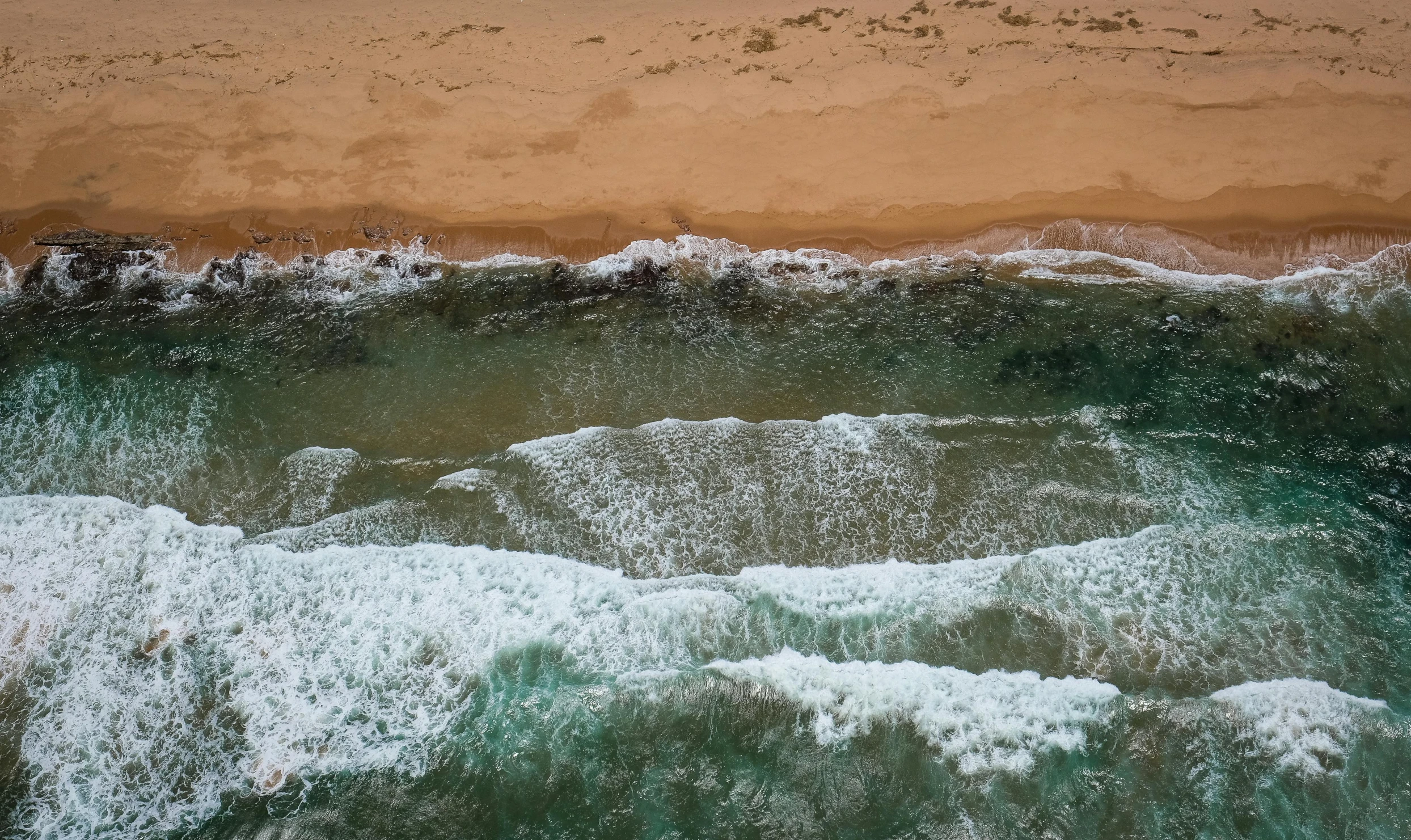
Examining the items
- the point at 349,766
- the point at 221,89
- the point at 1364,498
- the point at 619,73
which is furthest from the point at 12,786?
the point at 1364,498

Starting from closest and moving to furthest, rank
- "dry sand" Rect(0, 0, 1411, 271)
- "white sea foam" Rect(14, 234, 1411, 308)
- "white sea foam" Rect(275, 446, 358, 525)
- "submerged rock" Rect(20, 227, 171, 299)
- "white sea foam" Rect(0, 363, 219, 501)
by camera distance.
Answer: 1. "white sea foam" Rect(275, 446, 358, 525)
2. "white sea foam" Rect(0, 363, 219, 501)
3. "white sea foam" Rect(14, 234, 1411, 308)
4. "dry sand" Rect(0, 0, 1411, 271)
5. "submerged rock" Rect(20, 227, 171, 299)

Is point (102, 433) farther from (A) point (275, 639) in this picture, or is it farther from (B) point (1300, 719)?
(B) point (1300, 719)

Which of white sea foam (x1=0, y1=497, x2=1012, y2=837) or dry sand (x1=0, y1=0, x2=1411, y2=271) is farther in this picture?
dry sand (x1=0, y1=0, x2=1411, y2=271)

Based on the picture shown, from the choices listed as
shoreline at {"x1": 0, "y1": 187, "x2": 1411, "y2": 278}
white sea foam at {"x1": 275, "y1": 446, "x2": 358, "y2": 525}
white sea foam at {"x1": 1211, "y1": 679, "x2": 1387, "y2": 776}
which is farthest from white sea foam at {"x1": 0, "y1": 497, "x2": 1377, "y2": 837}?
shoreline at {"x1": 0, "y1": 187, "x2": 1411, "y2": 278}

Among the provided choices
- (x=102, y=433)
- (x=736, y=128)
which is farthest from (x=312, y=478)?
(x=736, y=128)

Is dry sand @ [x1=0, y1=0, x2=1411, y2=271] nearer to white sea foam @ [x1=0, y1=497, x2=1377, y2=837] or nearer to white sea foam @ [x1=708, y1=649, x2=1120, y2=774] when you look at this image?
white sea foam @ [x1=0, y1=497, x2=1377, y2=837]

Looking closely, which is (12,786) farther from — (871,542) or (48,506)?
(871,542)
